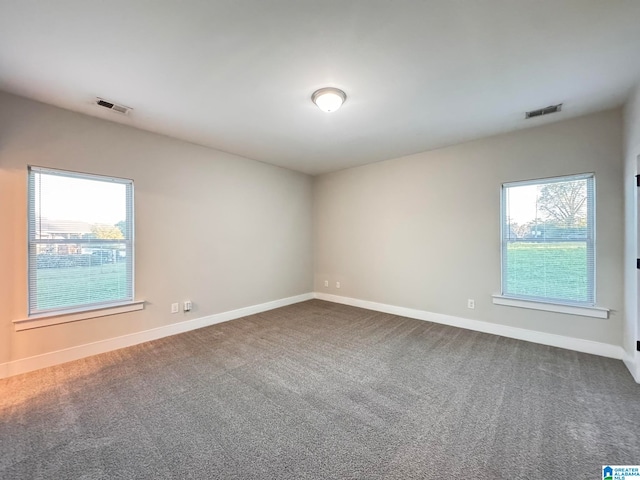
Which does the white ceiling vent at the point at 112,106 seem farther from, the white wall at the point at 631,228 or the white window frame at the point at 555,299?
the white wall at the point at 631,228

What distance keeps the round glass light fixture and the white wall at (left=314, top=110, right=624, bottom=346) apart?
2244mm

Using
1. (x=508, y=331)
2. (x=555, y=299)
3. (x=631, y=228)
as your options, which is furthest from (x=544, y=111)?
(x=508, y=331)

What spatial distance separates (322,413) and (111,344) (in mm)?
2708

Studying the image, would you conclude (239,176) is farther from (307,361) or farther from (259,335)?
(307,361)

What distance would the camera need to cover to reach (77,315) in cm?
290

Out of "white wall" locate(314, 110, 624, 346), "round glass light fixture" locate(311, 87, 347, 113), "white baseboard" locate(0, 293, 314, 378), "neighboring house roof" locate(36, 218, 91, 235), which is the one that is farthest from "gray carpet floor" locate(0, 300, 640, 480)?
"round glass light fixture" locate(311, 87, 347, 113)

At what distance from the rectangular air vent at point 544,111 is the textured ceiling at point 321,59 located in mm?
81

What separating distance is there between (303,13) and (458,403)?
298 cm

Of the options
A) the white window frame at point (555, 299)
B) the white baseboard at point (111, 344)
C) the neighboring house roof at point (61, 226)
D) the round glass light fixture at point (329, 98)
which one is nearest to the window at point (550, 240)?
the white window frame at point (555, 299)

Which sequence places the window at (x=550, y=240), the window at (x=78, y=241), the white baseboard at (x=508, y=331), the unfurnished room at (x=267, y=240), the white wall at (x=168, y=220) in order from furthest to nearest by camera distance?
the window at (x=550, y=240), the white baseboard at (x=508, y=331), the window at (x=78, y=241), the white wall at (x=168, y=220), the unfurnished room at (x=267, y=240)

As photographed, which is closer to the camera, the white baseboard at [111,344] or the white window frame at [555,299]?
the white baseboard at [111,344]

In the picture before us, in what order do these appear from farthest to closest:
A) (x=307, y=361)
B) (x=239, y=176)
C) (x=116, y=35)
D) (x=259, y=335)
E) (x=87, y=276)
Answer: (x=239, y=176), (x=259, y=335), (x=87, y=276), (x=307, y=361), (x=116, y=35)

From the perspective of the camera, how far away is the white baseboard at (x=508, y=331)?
115 inches

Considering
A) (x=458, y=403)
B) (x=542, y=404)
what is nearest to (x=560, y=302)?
(x=542, y=404)
